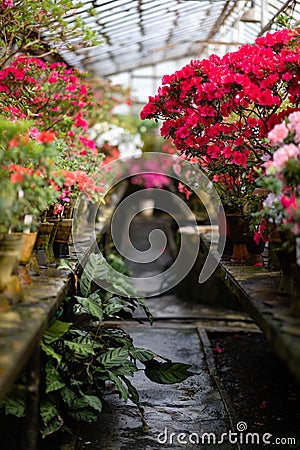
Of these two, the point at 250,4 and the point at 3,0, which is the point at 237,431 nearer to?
the point at 3,0

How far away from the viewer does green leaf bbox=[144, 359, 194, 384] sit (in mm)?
3986

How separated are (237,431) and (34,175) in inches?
77.4

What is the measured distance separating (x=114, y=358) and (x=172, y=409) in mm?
698

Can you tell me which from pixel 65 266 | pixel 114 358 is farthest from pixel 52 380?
pixel 65 266

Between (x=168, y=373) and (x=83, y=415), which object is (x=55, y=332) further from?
(x=168, y=373)

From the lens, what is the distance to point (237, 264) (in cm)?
428

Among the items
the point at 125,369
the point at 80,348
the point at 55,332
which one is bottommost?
the point at 125,369

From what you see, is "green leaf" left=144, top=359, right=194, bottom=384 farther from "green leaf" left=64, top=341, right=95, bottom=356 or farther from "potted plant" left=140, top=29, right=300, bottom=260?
"potted plant" left=140, top=29, right=300, bottom=260

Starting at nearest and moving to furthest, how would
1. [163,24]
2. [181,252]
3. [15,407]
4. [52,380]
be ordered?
[15,407] → [52,380] → [181,252] → [163,24]

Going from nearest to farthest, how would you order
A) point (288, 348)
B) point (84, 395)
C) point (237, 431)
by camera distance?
1. point (288, 348)
2. point (84, 395)
3. point (237, 431)

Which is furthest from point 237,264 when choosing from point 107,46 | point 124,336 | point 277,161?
point 107,46

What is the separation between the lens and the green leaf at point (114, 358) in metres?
3.82

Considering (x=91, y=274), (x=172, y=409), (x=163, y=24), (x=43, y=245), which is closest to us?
(x=43, y=245)

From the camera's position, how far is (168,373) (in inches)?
158
